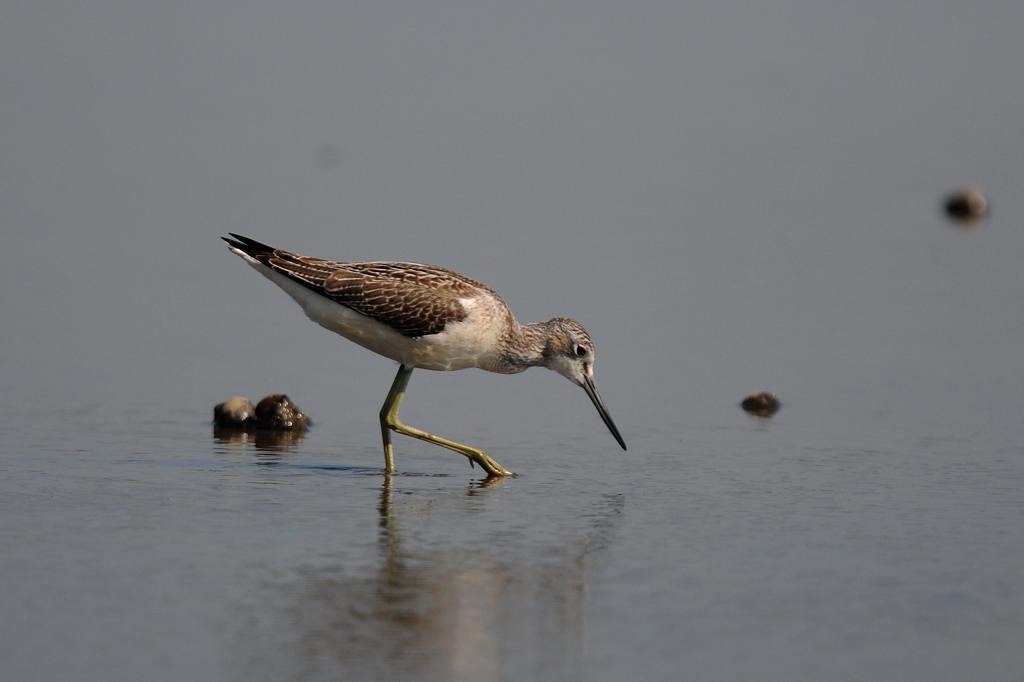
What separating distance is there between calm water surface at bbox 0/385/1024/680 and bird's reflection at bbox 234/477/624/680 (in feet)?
0.06

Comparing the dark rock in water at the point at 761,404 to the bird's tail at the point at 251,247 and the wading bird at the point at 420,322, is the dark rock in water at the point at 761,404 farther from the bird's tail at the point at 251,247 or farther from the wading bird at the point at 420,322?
the bird's tail at the point at 251,247

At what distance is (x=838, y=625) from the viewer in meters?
7.88

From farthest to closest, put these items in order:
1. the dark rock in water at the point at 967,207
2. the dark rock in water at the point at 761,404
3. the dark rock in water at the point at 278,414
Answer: the dark rock in water at the point at 967,207
the dark rock in water at the point at 761,404
the dark rock in water at the point at 278,414

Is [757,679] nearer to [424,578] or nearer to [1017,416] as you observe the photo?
[424,578]

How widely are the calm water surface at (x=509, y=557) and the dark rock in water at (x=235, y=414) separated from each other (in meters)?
0.27

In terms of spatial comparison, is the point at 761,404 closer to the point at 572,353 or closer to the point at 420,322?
the point at 572,353

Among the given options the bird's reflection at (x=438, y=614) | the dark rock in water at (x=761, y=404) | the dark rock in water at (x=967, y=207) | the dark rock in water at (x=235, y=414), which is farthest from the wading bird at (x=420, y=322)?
the dark rock in water at (x=967, y=207)

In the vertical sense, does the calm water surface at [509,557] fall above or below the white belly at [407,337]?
below

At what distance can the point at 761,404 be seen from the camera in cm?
1412

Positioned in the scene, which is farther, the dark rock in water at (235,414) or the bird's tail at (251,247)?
the dark rock in water at (235,414)

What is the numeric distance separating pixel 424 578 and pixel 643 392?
20.3 feet

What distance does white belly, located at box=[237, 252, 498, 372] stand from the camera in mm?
12484

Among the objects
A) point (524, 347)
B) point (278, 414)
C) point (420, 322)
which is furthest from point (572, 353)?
point (278, 414)

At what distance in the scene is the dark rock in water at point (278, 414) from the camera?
1295cm
